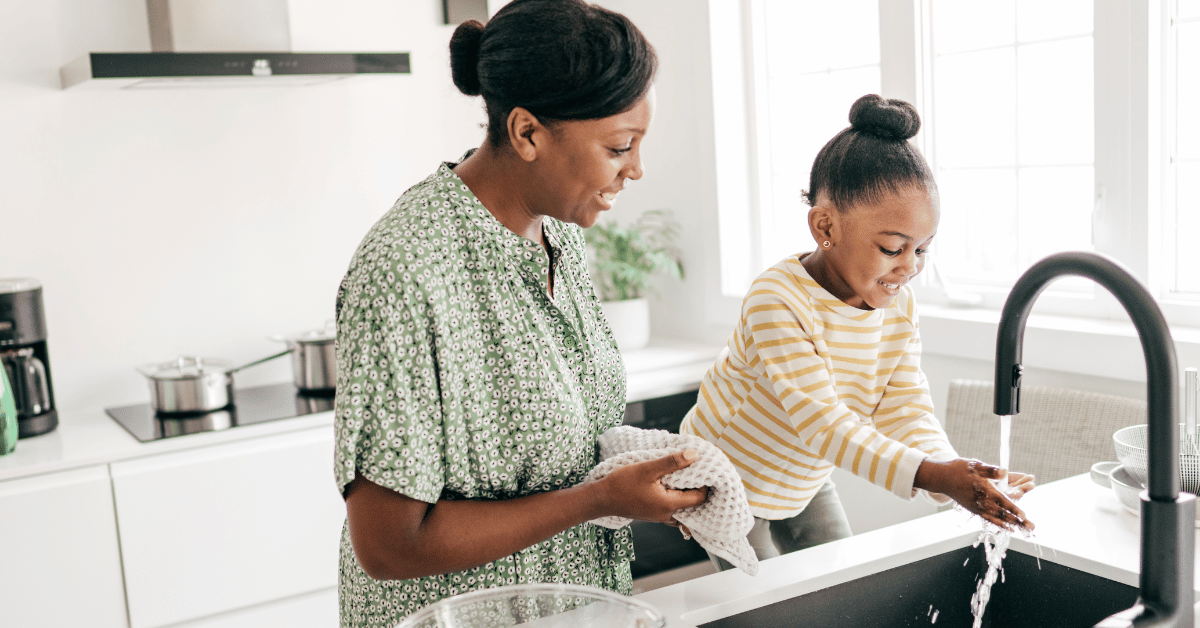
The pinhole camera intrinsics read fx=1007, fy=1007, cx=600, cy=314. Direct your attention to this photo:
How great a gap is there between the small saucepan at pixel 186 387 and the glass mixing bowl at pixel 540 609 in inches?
64.3

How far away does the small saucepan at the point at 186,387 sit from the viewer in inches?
92.4

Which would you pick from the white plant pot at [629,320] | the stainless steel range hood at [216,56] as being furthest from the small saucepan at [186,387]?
the white plant pot at [629,320]

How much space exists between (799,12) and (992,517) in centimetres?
196

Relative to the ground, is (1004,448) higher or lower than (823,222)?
lower

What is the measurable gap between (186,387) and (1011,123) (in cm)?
195

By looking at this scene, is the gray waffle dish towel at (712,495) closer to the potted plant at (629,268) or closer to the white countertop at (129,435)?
the white countertop at (129,435)

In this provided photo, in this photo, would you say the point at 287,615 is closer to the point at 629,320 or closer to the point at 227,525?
the point at 227,525

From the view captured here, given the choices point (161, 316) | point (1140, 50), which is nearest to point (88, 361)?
point (161, 316)

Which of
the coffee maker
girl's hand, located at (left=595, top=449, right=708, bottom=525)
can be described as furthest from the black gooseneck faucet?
the coffee maker

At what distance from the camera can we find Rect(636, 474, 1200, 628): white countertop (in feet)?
3.26

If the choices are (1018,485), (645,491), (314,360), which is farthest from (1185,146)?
(314,360)

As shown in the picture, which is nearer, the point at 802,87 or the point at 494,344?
the point at 494,344

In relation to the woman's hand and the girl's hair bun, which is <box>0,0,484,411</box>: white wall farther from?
the woman's hand

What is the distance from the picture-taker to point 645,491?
979 millimetres
